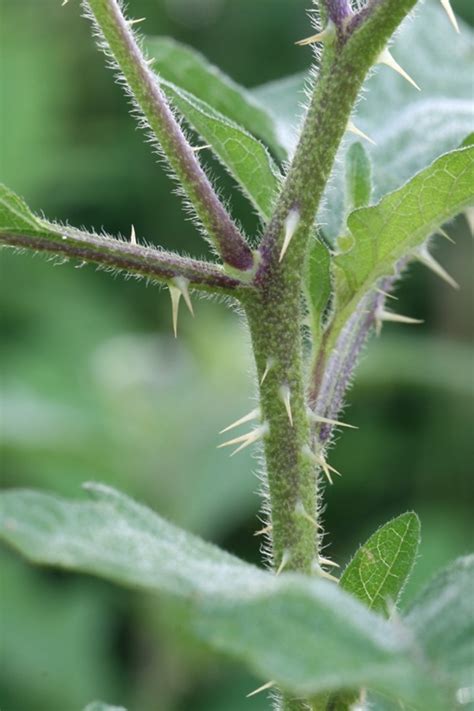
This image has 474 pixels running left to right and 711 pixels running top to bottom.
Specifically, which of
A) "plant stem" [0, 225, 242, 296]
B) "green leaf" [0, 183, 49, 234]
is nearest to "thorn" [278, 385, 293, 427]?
"plant stem" [0, 225, 242, 296]

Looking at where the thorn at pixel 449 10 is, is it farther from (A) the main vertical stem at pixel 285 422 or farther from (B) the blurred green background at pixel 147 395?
(B) the blurred green background at pixel 147 395

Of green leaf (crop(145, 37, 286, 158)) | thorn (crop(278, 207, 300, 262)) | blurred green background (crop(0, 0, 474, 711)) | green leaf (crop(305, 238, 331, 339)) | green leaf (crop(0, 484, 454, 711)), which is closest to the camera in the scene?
green leaf (crop(0, 484, 454, 711))

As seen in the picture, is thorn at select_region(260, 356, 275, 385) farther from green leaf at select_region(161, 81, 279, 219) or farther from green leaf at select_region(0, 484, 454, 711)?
green leaf at select_region(0, 484, 454, 711)

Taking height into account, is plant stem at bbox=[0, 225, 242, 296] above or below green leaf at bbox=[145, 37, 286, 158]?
below

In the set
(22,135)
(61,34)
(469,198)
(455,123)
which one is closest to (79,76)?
(61,34)

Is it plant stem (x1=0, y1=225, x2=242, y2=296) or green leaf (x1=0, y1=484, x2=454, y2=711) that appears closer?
green leaf (x1=0, y1=484, x2=454, y2=711)

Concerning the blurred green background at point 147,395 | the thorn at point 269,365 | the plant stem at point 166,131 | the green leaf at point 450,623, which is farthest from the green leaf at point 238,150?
the blurred green background at point 147,395

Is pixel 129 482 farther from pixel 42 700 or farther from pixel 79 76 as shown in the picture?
pixel 79 76
